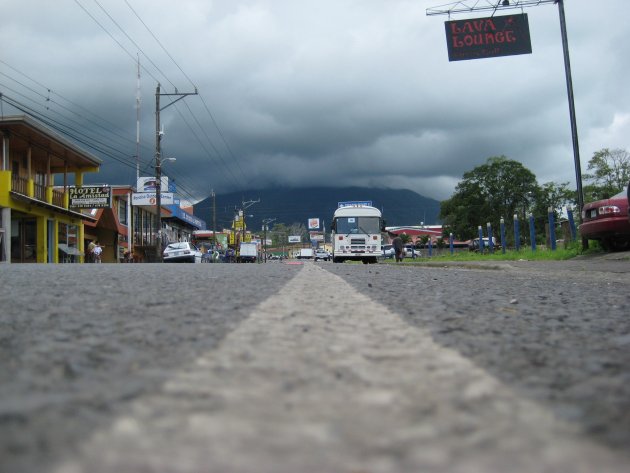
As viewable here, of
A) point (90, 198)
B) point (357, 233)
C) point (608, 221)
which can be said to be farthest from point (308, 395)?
point (90, 198)

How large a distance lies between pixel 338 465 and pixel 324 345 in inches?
31.9

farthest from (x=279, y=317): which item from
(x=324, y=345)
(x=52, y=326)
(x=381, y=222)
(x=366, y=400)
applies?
(x=381, y=222)

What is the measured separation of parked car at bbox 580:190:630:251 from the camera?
1114 centimetres

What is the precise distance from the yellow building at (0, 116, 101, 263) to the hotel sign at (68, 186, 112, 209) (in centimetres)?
41

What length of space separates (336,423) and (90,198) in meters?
30.2

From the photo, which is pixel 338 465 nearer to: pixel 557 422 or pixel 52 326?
pixel 557 422

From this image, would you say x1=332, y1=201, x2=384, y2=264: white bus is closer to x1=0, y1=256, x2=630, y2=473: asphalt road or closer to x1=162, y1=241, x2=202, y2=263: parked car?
x1=162, y1=241, x2=202, y2=263: parked car

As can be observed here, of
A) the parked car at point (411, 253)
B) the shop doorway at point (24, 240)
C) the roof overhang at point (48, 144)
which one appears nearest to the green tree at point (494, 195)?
the parked car at point (411, 253)

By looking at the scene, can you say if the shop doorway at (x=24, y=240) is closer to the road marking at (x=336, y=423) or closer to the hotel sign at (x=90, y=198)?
the hotel sign at (x=90, y=198)

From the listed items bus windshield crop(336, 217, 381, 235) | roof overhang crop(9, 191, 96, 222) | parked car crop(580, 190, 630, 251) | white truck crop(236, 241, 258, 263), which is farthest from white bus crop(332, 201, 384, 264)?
white truck crop(236, 241, 258, 263)

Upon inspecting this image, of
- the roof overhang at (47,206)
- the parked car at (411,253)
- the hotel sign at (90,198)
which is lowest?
the parked car at (411,253)

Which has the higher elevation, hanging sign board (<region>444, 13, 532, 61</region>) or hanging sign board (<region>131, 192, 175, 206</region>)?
hanging sign board (<region>444, 13, 532, 61</region>)

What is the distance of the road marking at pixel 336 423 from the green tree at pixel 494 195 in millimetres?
59071

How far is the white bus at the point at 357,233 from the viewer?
1028 inches
